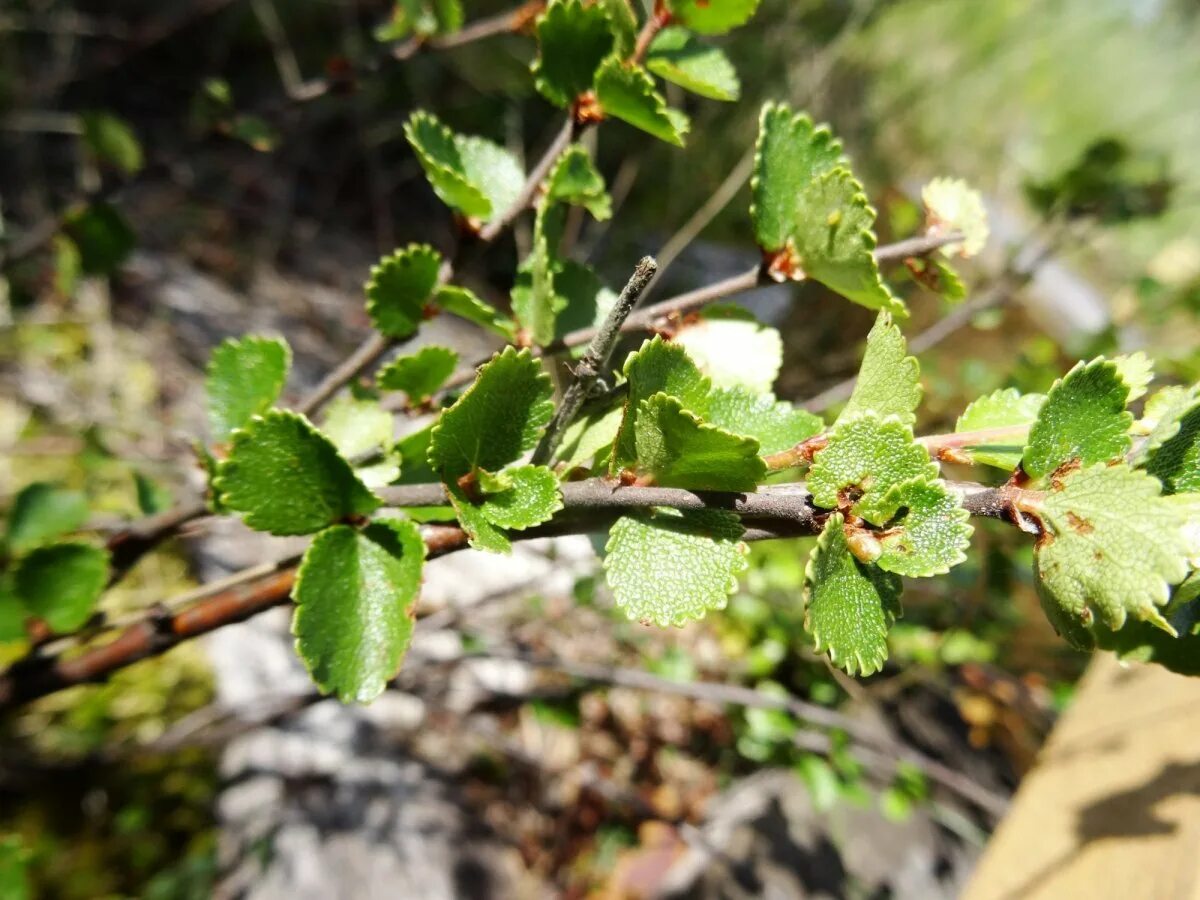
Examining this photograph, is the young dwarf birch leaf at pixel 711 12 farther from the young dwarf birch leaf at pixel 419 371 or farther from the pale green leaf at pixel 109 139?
the pale green leaf at pixel 109 139

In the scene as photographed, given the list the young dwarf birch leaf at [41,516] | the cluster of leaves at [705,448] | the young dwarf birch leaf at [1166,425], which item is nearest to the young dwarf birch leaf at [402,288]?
the cluster of leaves at [705,448]

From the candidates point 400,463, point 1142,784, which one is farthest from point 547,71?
point 1142,784

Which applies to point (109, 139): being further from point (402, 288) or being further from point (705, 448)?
point (705, 448)

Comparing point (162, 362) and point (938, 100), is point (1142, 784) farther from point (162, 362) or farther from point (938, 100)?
point (938, 100)

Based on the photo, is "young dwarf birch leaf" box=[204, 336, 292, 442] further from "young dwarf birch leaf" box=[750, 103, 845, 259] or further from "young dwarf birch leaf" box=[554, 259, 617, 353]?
"young dwarf birch leaf" box=[750, 103, 845, 259]

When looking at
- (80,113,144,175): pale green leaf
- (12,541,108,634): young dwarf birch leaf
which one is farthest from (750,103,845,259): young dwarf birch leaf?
(80,113,144,175): pale green leaf

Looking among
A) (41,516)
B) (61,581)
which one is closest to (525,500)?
(61,581)
